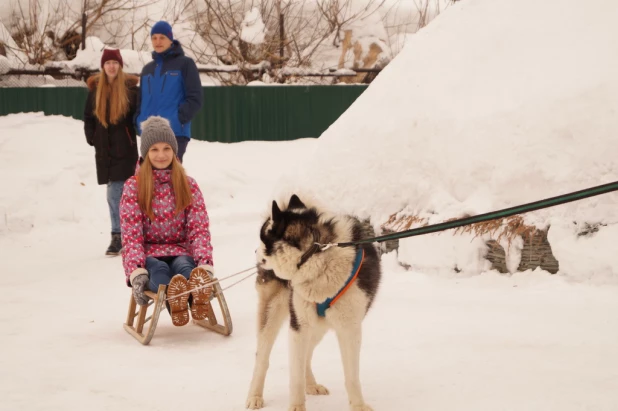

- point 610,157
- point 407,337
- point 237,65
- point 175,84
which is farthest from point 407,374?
point 237,65

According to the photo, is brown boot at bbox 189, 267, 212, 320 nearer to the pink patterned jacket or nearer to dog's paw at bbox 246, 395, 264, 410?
the pink patterned jacket

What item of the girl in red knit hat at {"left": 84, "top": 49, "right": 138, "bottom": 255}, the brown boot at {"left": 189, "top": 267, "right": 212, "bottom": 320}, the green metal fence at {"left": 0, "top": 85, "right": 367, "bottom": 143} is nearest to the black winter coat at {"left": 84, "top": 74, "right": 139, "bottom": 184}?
the girl in red knit hat at {"left": 84, "top": 49, "right": 138, "bottom": 255}

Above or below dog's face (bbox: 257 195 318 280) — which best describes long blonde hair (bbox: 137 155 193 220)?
above

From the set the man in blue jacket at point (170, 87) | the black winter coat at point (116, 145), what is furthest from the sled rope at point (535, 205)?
the black winter coat at point (116, 145)

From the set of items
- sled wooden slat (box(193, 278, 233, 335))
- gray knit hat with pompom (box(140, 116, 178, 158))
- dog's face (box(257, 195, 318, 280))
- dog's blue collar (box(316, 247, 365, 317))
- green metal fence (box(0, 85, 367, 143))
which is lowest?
sled wooden slat (box(193, 278, 233, 335))

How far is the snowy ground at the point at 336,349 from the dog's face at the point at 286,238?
760mm

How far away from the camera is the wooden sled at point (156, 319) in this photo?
14.3 ft

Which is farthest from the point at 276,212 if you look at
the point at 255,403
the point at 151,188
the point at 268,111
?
the point at 268,111

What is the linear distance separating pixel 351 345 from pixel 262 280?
72cm

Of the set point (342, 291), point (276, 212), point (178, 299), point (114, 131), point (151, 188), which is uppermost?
point (114, 131)

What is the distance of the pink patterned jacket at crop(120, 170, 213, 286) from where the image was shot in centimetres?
468

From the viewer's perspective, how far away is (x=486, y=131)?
19.6ft

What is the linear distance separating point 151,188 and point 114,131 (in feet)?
9.39

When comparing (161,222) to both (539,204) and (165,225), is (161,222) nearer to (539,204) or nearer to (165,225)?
(165,225)
